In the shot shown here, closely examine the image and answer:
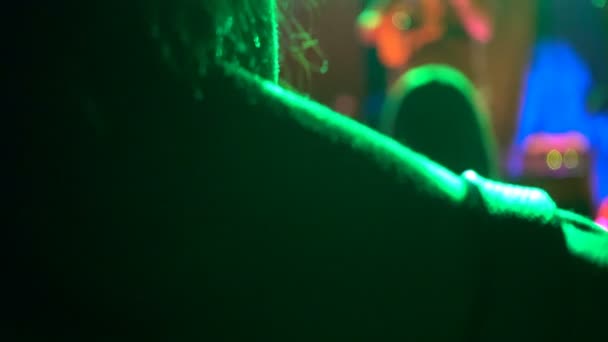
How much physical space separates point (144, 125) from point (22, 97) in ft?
0.16

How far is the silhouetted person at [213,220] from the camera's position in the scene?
0.87ft

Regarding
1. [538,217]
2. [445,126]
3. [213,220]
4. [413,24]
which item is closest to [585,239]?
[538,217]

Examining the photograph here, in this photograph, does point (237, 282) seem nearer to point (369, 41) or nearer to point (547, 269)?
point (547, 269)

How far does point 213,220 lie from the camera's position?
271 millimetres

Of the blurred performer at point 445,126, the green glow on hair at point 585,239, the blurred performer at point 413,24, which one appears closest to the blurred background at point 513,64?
the blurred performer at point 413,24

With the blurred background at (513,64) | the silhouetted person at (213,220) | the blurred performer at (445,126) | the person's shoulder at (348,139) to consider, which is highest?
the blurred background at (513,64)

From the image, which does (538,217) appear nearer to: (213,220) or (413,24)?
(213,220)

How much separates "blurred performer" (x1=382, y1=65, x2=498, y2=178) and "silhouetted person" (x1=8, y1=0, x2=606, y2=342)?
130cm

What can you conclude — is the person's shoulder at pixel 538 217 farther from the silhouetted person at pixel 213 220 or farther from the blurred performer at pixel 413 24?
the blurred performer at pixel 413 24

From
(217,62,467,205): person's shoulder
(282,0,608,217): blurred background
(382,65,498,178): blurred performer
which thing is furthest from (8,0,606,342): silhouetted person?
(282,0,608,217): blurred background

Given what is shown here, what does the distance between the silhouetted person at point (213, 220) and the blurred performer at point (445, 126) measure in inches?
51.4

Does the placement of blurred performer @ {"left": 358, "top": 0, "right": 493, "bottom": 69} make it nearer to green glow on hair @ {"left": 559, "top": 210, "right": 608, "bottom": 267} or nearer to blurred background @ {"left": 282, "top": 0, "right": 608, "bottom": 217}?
blurred background @ {"left": 282, "top": 0, "right": 608, "bottom": 217}

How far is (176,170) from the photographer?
269mm

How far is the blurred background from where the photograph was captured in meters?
2.78
